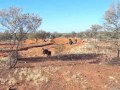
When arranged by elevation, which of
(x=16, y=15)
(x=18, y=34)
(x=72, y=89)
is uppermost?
(x=16, y=15)

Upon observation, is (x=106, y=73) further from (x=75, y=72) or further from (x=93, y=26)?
(x=93, y=26)

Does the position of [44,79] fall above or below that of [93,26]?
below

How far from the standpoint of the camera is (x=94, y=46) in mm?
40406

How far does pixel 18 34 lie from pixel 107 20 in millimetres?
9170

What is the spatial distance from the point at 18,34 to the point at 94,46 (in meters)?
21.0

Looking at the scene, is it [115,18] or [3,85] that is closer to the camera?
[3,85]

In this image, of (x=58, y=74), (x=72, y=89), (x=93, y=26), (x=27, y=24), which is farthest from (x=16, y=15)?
(x=93, y=26)

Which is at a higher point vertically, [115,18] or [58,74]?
[115,18]

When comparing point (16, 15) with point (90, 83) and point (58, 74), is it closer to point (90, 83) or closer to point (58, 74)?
point (58, 74)

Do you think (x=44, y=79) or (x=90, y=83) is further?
(x=44, y=79)

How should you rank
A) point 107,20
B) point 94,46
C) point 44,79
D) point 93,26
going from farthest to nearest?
point 93,26 → point 94,46 → point 107,20 → point 44,79

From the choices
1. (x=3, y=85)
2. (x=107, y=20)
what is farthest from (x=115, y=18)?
(x=3, y=85)

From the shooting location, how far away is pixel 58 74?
1827 cm

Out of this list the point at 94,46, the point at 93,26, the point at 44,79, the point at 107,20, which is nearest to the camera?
the point at 44,79
